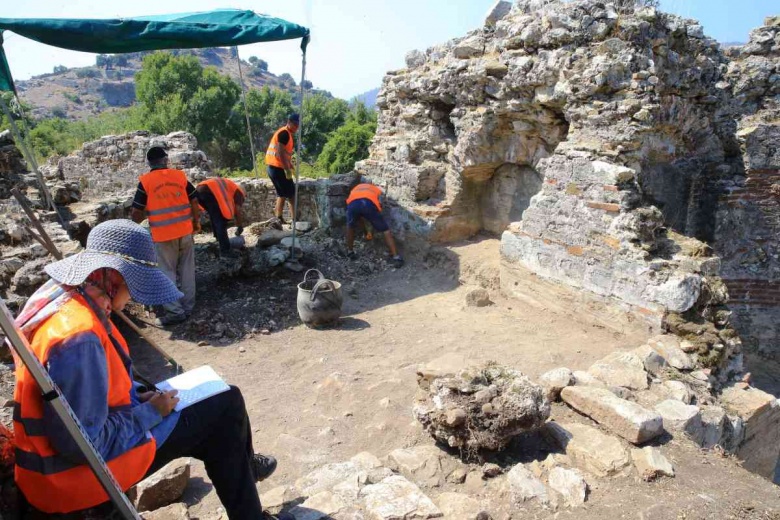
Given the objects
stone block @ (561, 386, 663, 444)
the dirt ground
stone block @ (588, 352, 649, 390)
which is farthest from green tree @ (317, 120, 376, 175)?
stone block @ (561, 386, 663, 444)

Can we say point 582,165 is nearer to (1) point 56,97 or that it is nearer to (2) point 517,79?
(2) point 517,79

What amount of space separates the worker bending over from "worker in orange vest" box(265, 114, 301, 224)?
18.0 ft

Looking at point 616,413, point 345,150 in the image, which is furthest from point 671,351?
point 345,150

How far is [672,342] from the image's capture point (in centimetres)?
440

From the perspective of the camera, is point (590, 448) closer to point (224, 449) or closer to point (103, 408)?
point (224, 449)

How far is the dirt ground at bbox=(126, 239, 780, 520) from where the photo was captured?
2.76 meters

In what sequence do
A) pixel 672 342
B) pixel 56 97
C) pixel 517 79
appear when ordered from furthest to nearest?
pixel 56 97 → pixel 517 79 → pixel 672 342

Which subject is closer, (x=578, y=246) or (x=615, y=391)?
(x=615, y=391)

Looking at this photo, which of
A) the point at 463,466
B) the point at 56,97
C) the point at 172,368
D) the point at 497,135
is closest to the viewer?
the point at 463,466

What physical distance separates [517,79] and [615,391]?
3999 mm

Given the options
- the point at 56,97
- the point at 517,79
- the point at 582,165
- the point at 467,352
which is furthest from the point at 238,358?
the point at 56,97

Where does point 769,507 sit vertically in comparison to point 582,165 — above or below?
below

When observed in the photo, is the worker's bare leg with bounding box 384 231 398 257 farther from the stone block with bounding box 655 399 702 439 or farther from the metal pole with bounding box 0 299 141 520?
the metal pole with bounding box 0 299 141 520

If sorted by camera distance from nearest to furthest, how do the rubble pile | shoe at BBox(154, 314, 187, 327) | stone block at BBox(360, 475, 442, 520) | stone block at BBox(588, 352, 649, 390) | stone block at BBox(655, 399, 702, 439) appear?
stone block at BBox(360, 475, 442, 520) < the rubble pile < stone block at BBox(655, 399, 702, 439) < stone block at BBox(588, 352, 649, 390) < shoe at BBox(154, 314, 187, 327)
